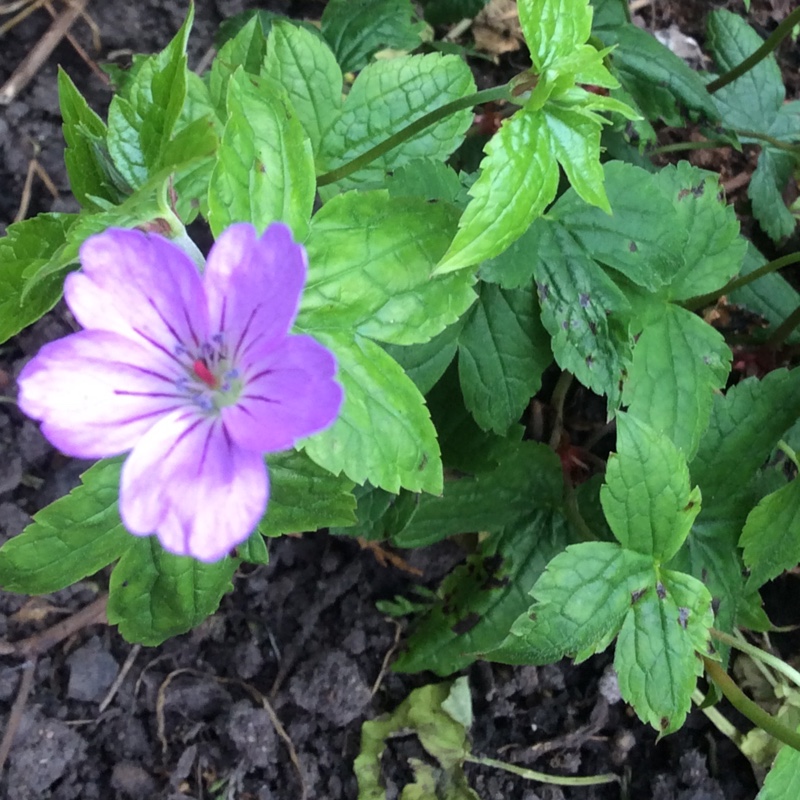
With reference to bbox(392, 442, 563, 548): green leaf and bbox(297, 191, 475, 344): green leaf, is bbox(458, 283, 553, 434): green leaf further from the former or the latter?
bbox(297, 191, 475, 344): green leaf

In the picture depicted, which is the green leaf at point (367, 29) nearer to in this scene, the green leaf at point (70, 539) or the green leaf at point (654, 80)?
the green leaf at point (654, 80)

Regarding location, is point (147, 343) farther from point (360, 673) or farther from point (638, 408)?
point (360, 673)

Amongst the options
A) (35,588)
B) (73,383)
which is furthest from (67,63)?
(73,383)

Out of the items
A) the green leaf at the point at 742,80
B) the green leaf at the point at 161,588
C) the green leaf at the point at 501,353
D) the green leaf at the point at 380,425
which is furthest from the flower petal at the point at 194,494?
the green leaf at the point at 742,80

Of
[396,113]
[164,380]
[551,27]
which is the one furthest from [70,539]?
[551,27]

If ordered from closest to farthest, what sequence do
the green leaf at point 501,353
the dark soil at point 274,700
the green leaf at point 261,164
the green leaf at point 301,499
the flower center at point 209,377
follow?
the flower center at point 209,377, the green leaf at point 261,164, the green leaf at point 301,499, the green leaf at point 501,353, the dark soil at point 274,700

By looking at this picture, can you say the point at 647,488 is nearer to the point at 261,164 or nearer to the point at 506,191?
the point at 506,191
